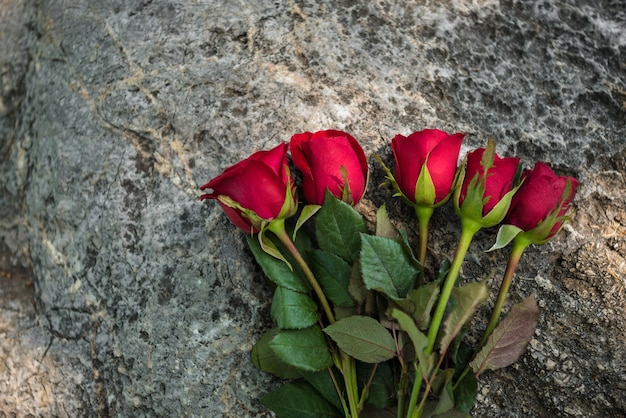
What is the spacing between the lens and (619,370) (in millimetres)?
860

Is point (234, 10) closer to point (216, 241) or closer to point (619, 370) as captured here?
point (216, 241)

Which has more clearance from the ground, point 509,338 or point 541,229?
point 541,229

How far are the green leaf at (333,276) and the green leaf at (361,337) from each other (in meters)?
0.04

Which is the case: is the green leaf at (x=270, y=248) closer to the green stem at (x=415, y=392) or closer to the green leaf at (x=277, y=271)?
the green leaf at (x=277, y=271)

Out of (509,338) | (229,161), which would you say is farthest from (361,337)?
(229,161)

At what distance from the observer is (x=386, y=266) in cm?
78

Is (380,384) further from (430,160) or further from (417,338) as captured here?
(430,160)

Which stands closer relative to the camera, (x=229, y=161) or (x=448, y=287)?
(x=448, y=287)

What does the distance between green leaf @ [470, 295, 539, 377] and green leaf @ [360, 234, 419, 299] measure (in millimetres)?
116

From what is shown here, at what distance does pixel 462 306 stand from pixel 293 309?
0.65ft

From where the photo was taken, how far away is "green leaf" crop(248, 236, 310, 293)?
80cm

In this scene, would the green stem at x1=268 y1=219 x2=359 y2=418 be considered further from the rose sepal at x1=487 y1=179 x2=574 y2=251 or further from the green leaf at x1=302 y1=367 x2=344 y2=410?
the rose sepal at x1=487 y1=179 x2=574 y2=251

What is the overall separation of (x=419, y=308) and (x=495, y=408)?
0.23 meters

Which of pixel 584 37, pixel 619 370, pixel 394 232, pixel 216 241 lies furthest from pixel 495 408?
pixel 584 37
